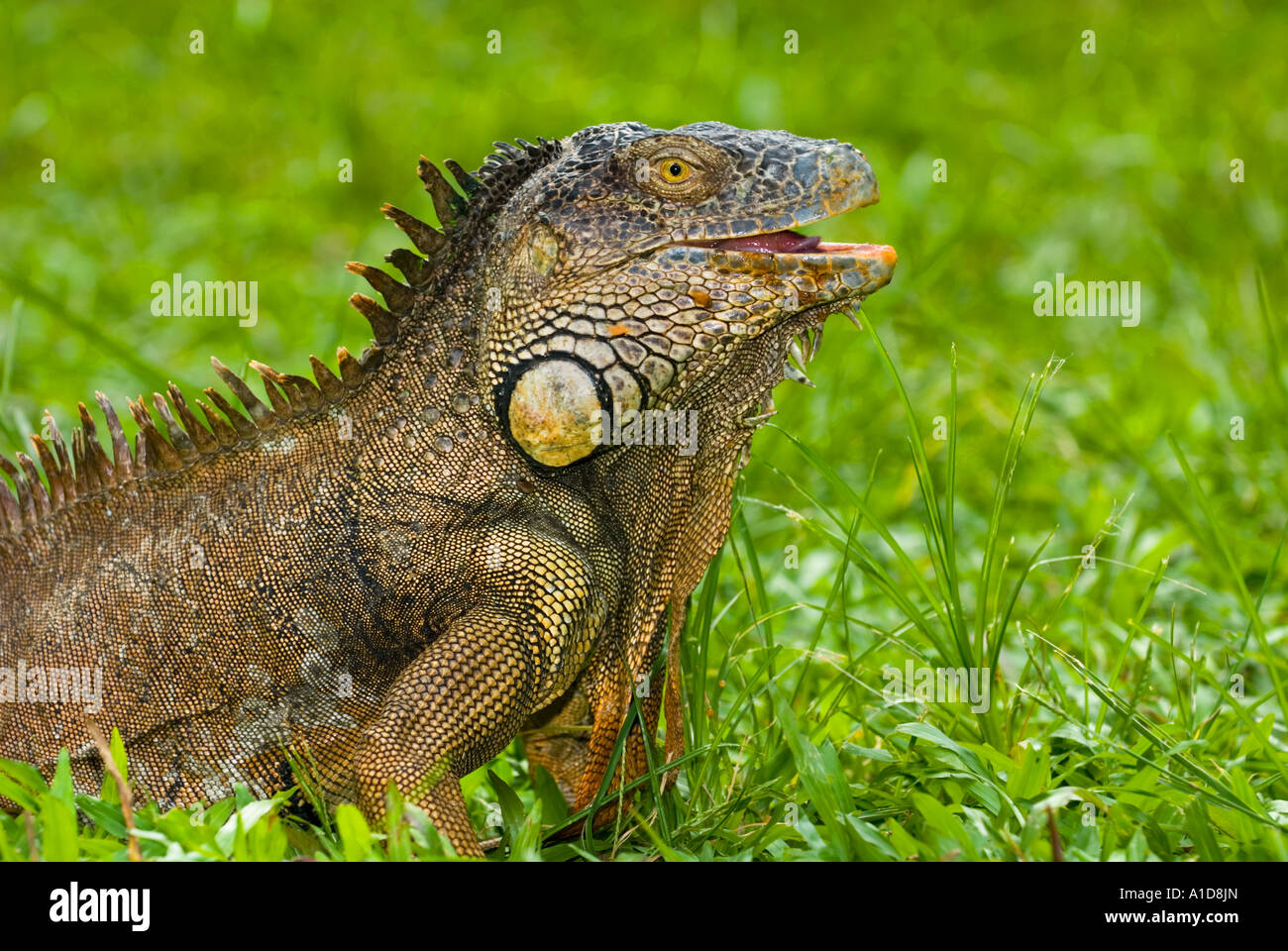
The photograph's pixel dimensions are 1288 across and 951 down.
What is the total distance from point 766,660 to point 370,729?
1.29 meters

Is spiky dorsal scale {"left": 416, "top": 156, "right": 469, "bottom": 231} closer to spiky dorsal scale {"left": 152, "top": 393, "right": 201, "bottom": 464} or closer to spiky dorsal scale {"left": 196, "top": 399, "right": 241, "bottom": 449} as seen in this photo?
spiky dorsal scale {"left": 196, "top": 399, "right": 241, "bottom": 449}

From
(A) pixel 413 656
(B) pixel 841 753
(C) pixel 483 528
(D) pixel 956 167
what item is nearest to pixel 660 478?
(C) pixel 483 528

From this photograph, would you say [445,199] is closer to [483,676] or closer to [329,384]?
→ [329,384]

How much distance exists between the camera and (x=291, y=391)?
437cm

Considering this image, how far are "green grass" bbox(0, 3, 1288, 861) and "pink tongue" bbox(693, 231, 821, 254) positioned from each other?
1.20ft

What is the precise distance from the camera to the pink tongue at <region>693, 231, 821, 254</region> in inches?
165

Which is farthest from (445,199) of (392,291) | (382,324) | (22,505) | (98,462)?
(22,505)

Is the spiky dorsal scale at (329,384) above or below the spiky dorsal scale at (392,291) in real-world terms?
below

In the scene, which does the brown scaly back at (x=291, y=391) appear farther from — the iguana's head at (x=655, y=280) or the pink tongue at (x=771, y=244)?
the pink tongue at (x=771, y=244)

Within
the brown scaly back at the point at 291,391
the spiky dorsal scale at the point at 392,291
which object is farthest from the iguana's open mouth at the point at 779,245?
the spiky dorsal scale at the point at 392,291

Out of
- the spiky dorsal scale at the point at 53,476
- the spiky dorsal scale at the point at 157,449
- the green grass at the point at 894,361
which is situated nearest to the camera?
the green grass at the point at 894,361

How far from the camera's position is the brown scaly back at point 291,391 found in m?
4.36

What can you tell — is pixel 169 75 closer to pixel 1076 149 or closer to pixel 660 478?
pixel 1076 149
